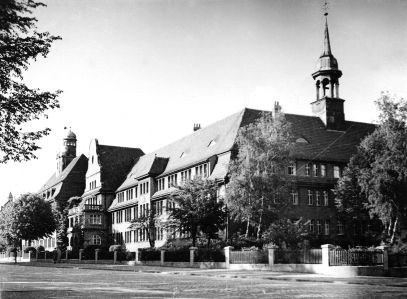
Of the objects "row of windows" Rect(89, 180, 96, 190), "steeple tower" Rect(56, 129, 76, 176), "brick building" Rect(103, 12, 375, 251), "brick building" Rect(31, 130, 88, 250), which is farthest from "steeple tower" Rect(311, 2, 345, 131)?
"steeple tower" Rect(56, 129, 76, 176)

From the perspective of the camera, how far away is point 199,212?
45.7 meters

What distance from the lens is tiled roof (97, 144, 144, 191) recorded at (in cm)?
7962

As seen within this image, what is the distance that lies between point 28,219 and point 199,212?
119 ft

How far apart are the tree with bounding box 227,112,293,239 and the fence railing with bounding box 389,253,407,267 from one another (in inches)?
473

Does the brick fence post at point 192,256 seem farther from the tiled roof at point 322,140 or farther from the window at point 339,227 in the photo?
the window at point 339,227

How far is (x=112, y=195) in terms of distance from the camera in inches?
→ 3147

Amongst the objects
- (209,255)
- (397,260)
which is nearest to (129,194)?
(209,255)

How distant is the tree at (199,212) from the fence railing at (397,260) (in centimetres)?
1656

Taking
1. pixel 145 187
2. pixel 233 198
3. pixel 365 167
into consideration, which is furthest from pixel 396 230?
Answer: pixel 145 187

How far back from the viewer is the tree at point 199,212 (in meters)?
45.7

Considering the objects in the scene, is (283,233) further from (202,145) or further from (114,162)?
(114,162)

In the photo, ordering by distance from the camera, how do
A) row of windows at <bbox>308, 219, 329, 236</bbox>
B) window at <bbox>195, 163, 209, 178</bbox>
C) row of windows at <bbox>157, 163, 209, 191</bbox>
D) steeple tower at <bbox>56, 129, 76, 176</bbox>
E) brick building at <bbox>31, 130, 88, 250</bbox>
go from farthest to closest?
steeple tower at <bbox>56, 129, 76, 176</bbox> → brick building at <bbox>31, 130, 88, 250</bbox> → row of windows at <bbox>157, 163, 209, 191</bbox> → window at <bbox>195, 163, 209, 178</bbox> → row of windows at <bbox>308, 219, 329, 236</bbox>

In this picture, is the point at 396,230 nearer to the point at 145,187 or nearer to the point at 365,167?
the point at 365,167

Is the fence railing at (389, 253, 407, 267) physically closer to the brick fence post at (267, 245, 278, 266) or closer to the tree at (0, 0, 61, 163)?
the brick fence post at (267, 245, 278, 266)
